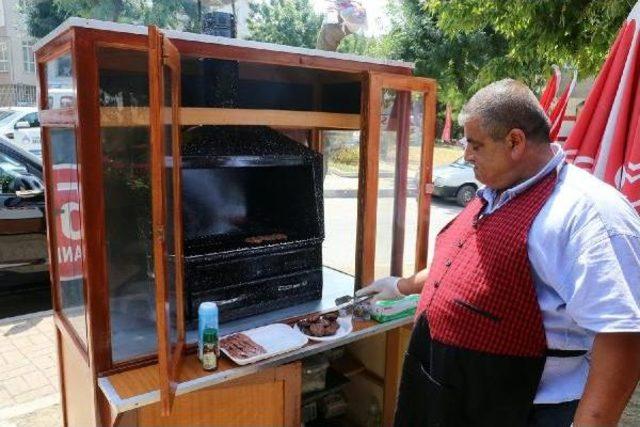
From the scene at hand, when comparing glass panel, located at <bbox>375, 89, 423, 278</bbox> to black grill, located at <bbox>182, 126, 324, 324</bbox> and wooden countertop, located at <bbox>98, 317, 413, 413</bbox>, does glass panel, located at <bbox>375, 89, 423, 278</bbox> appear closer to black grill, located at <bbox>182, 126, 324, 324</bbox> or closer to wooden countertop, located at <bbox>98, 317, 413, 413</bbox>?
black grill, located at <bbox>182, 126, 324, 324</bbox>

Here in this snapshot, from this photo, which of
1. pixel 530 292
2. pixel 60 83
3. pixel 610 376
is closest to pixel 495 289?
pixel 530 292

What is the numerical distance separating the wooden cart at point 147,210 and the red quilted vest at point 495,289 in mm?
881

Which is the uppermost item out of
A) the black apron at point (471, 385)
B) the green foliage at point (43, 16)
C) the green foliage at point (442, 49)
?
the green foliage at point (43, 16)

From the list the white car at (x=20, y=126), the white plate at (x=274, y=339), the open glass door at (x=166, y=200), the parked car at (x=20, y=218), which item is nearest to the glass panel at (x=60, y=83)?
the open glass door at (x=166, y=200)

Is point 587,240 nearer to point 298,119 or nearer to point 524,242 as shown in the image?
point 524,242

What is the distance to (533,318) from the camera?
1.59m

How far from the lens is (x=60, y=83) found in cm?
225

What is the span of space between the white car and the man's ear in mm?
11875

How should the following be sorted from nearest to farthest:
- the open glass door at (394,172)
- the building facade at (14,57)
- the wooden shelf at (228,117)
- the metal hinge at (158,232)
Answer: the metal hinge at (158,232)
the wooden shelf at (228,117)
the open glass door at (394,172)
the building facade at (14,57)

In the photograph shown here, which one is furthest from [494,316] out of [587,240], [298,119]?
[298,119]

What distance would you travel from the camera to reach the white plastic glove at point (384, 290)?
266 centimetres

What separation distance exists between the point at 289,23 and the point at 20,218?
23.2 m

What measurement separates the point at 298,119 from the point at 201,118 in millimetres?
540

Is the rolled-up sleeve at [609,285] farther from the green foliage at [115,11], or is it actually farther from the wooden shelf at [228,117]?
the green foliage at [115,11]
